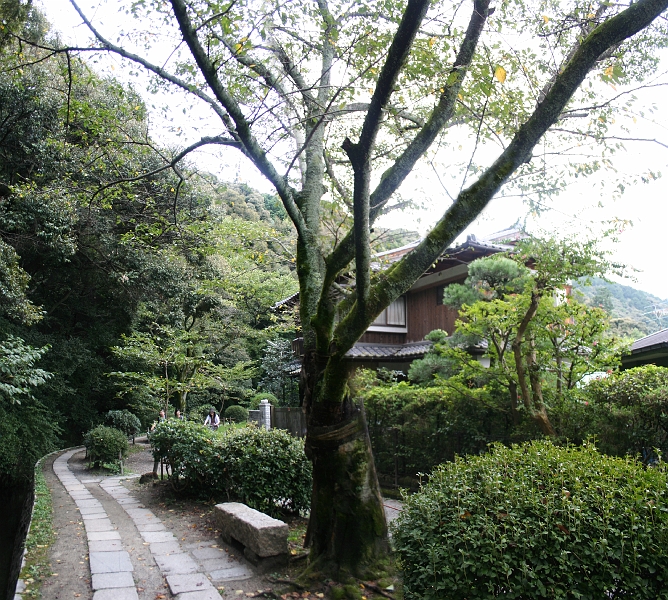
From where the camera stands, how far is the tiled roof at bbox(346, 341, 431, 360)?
15359mm

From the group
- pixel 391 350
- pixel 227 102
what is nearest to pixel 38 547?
pixel 227 102

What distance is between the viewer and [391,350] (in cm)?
1636

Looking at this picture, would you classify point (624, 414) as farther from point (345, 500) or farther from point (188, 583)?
point (188, 583)

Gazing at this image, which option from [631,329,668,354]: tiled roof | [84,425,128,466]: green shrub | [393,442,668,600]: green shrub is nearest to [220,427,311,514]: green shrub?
[393,442,668,600]: green shrub

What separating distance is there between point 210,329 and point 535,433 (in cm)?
1718

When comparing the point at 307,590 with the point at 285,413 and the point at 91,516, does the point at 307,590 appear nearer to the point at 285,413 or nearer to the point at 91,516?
the point at 91,516

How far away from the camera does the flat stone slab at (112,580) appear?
484 cm

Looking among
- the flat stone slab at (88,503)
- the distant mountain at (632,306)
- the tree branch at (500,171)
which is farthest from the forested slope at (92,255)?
the distant mountain at (632,306)

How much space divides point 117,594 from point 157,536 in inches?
80.9

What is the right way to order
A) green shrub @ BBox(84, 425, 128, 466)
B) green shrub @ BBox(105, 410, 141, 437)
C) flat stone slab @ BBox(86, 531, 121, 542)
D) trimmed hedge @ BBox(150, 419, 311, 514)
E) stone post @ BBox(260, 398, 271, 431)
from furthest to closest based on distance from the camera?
A: 1. stone post @ BBox(260, 398, 271, 431)
2. green shrub @ BBox(105, 410, 141, 437)
3. green shrub @ BBox(84, 425, 128, 466)
4. trimmed hedge @ BBox(150, 419, 311, 514)
5. flat stone slab @ BBox(86, 531, 121, 542)

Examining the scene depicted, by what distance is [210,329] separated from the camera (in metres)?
22.3

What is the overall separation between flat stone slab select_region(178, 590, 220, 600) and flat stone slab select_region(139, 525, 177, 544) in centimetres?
195

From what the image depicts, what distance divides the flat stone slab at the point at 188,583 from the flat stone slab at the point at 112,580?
1.21 feet

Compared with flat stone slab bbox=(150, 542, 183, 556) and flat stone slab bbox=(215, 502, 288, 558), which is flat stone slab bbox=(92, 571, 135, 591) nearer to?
flat stone slab bbox=(150, 542, 183, 556)
